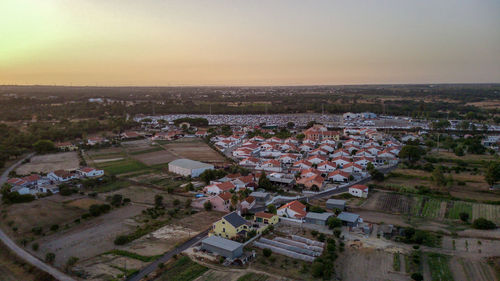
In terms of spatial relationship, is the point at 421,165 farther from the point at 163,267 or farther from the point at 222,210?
the point at 163,267

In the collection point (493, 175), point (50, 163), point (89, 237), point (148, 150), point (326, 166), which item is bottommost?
point (89, 237)

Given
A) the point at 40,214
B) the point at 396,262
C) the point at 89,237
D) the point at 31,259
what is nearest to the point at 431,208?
the point at 396,262

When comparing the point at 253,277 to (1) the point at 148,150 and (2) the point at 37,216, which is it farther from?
(1) the point at 148,150

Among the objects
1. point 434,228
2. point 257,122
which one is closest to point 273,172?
point 434,228

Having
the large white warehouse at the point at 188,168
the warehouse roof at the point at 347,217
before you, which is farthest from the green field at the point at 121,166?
the warehouse roof at the point at 347,217

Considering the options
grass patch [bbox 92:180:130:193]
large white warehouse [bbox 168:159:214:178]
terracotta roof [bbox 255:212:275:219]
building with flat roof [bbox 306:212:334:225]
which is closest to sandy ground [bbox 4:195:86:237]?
grass patch [bbox 92:180:130:193]

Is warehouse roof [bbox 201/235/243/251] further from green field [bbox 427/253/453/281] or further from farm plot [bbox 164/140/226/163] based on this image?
farm plot [bbox 164/140/226/163]
